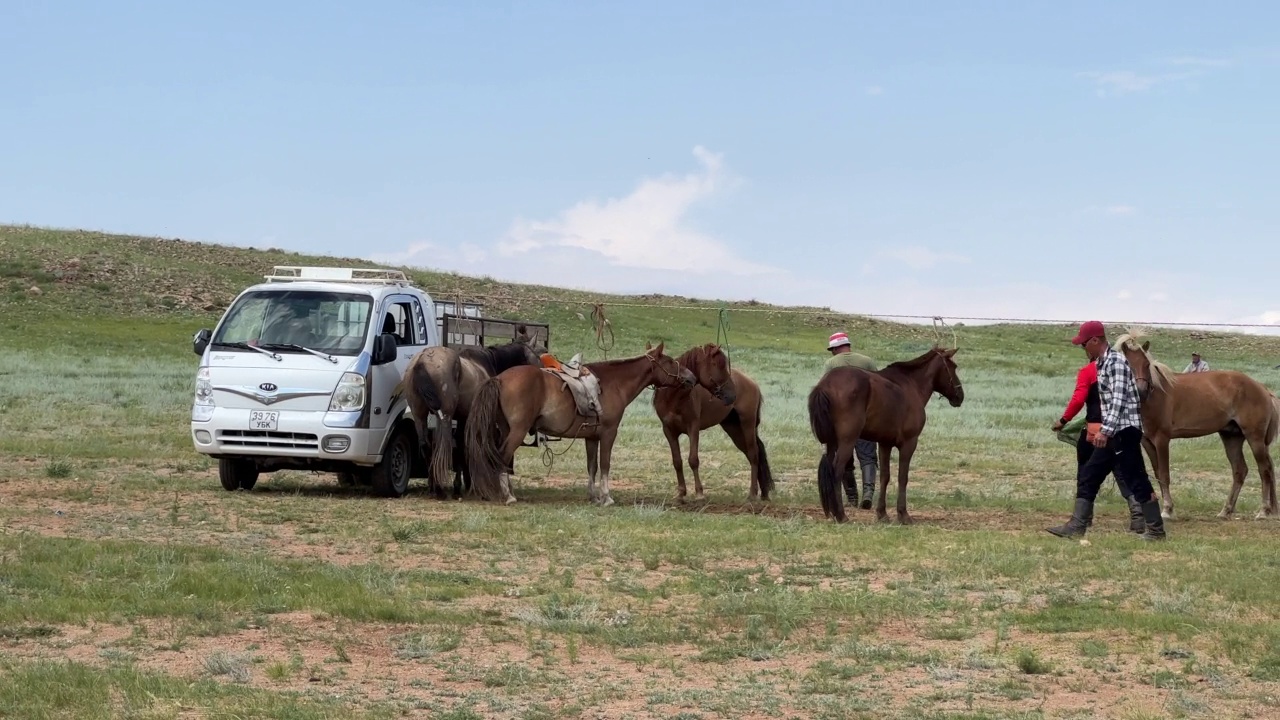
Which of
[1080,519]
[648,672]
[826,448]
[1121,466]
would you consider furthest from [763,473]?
[648,672]

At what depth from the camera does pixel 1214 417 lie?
16.5m

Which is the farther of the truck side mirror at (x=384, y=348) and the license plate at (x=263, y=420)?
the truck side mirror at (x=384, y=348)

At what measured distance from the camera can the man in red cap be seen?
13.1 meters

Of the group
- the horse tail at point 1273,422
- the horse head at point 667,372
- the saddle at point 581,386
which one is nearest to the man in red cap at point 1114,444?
the horse tail at point 1273,422

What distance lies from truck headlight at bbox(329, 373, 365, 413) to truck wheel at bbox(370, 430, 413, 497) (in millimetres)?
833

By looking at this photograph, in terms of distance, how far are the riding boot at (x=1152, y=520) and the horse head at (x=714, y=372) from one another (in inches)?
196

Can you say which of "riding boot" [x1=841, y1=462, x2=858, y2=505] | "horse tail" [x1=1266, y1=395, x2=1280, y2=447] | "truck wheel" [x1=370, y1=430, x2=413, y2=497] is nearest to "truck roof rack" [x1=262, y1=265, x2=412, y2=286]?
"truck wheel" [x1=370, y1=430, x2=413, y2=497]

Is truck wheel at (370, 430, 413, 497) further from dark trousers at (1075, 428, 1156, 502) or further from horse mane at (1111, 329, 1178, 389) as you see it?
horse mane at (1111, 329, 1178, 389)

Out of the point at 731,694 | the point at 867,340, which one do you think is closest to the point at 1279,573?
the point at 731,694

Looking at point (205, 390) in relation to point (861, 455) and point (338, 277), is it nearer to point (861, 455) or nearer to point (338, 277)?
point (338, 277)

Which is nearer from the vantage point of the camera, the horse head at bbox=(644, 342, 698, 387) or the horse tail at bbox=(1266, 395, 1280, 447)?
the horse head at bbox=(644, 342, 698, 387)

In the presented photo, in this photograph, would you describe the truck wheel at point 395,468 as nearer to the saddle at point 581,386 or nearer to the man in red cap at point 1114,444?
the saddle at point 581,386

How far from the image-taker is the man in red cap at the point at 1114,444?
42.9 ft

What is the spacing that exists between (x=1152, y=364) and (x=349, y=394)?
866 cm
